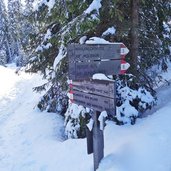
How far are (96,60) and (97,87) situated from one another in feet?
1.46

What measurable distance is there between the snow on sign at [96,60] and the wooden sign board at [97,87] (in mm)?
158

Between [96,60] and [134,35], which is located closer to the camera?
[96,60]

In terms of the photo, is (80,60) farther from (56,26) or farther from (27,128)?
(27,128)

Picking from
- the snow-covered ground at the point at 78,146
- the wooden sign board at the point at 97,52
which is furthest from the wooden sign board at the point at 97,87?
the snow-covered ground at the point at 78,146

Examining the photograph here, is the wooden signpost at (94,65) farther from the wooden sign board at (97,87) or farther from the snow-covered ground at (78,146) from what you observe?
the snow-covered ground at (78,146)

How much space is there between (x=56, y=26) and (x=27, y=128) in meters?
3.30

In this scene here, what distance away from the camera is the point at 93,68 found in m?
5.02

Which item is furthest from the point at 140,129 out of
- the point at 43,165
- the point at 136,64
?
the point at 43,165

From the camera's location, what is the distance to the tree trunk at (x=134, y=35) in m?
7.09

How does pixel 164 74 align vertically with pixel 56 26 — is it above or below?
below

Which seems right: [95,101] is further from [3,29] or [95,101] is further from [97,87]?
[3,29]

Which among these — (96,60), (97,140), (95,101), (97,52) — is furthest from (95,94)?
(97,140)

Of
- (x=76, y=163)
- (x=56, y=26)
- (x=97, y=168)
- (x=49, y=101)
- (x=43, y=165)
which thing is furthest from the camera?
(x=49, y=101)

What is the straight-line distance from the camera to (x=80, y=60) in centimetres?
506
